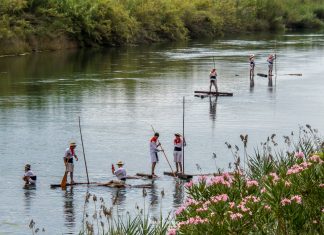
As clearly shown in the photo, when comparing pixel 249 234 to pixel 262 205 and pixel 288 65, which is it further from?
pixel 288 65

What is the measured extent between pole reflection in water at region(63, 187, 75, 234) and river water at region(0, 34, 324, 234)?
3cm

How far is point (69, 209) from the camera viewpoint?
80.7 feet

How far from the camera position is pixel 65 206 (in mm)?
24984

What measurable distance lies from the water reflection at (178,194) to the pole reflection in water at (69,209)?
286 centimetres

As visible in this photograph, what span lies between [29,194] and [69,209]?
2.32 metres

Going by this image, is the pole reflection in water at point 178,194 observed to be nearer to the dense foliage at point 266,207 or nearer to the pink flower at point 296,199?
the dense foliage at point 266,207

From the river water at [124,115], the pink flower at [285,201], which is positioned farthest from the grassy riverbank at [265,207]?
the river water at [124,115]

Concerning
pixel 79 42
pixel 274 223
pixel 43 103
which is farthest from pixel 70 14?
pixel 274 223

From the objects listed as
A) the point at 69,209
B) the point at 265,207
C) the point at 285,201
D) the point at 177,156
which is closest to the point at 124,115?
the point at 177,156

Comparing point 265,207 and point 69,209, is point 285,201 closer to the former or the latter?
point 265,207

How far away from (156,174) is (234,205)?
19022 millimetres

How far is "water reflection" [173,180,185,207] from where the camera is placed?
2507cm

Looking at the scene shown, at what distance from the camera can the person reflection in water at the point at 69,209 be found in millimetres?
23094

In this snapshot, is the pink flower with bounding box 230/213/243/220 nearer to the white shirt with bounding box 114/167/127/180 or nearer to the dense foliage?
the dense foliage
